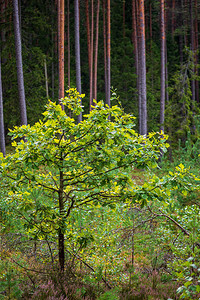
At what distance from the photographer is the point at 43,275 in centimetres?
420

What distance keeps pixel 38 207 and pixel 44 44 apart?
2197 centimetres

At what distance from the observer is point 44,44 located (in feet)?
75.7

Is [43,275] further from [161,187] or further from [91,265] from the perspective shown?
[161,187]

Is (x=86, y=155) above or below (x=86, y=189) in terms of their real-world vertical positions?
above

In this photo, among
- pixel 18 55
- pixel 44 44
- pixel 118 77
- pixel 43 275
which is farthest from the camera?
pixel 118 77

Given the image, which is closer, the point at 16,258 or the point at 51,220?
the point at 51,220

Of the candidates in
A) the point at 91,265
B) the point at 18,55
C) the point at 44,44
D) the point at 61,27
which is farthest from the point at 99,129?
the point at 44,44

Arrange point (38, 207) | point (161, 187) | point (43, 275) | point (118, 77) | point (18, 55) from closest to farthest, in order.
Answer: point (161, 187)
point (38, 207)
point (43, 275)
point (18, 55)
point (118, 77)

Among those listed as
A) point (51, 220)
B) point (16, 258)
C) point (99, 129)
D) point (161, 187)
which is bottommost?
point (16, 258)

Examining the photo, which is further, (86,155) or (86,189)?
(86,189)

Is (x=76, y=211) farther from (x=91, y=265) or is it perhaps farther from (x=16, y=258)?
(x=16, y=258)

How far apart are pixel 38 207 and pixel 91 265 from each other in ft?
4.68

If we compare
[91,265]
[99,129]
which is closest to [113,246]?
[91,265]

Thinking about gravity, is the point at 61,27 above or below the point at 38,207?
above
